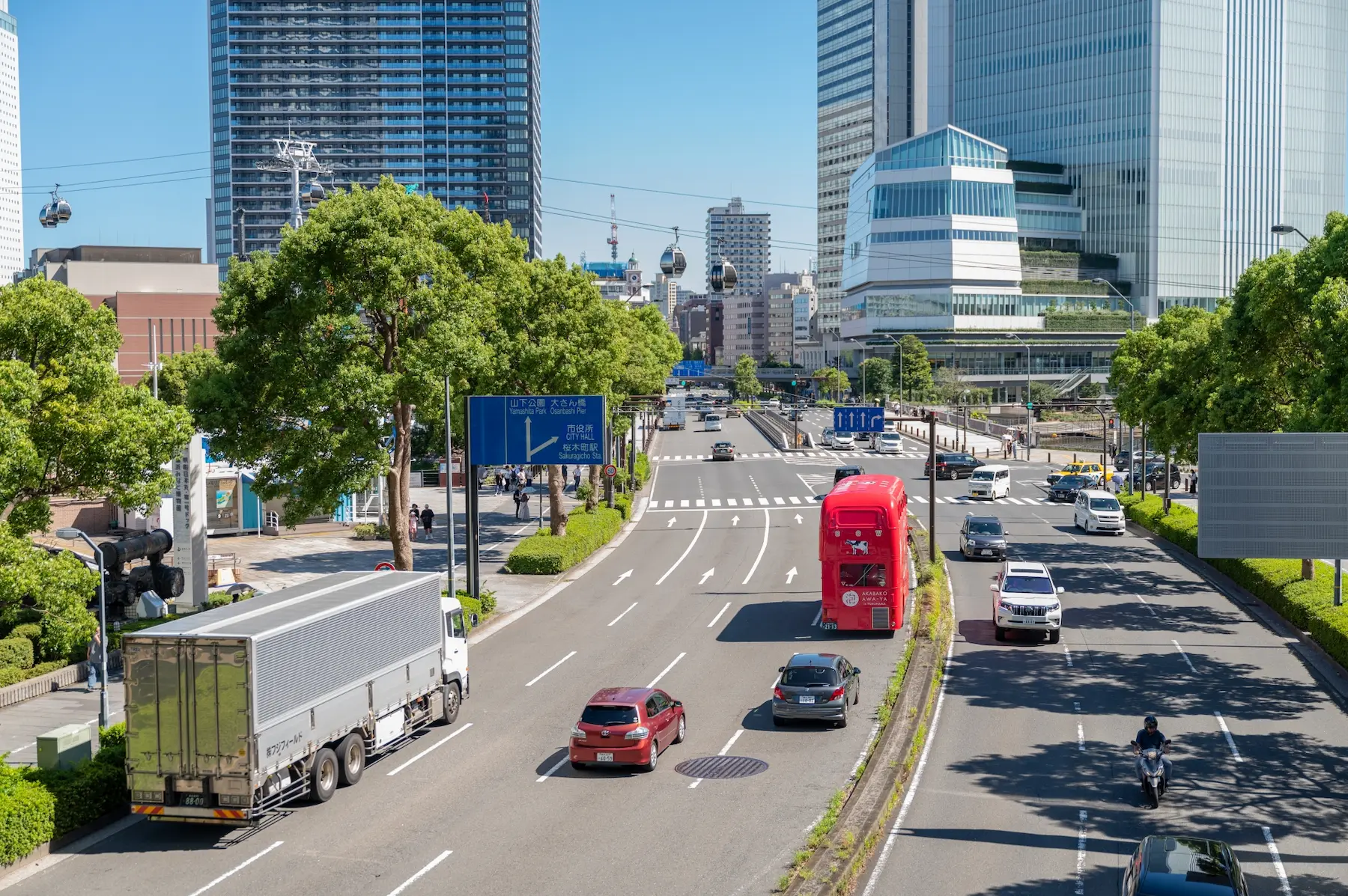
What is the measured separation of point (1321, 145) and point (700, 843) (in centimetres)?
21366

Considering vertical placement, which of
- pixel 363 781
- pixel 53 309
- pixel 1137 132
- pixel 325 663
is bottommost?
pixel 363 781

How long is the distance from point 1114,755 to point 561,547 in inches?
1129

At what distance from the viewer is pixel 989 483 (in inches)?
2968

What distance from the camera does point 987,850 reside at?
19562mm

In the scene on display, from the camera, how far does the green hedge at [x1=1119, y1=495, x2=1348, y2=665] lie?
3378 cm

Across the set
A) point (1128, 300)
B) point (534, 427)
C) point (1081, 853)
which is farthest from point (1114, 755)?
point (1128, 300)

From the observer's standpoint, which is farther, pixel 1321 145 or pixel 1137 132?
pixel 1321 145

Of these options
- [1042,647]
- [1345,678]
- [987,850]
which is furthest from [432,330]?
[1345,678]

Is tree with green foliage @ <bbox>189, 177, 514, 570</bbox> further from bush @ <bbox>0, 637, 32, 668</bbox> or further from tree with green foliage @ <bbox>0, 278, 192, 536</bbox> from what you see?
tree with green foliage @ <bbox>0, 278, 192, 536</bbox>

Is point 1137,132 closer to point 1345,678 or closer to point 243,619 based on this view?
point 1345,678

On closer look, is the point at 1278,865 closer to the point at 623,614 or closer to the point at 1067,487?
the point at 623,614

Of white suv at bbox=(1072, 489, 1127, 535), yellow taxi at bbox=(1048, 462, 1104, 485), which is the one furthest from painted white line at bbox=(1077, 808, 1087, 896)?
yellow taxi at bbox=(1048, 462, 1104, 485)

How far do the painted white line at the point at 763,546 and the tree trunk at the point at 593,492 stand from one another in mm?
8969

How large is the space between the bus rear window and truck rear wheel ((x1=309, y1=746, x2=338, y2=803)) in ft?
57.5
